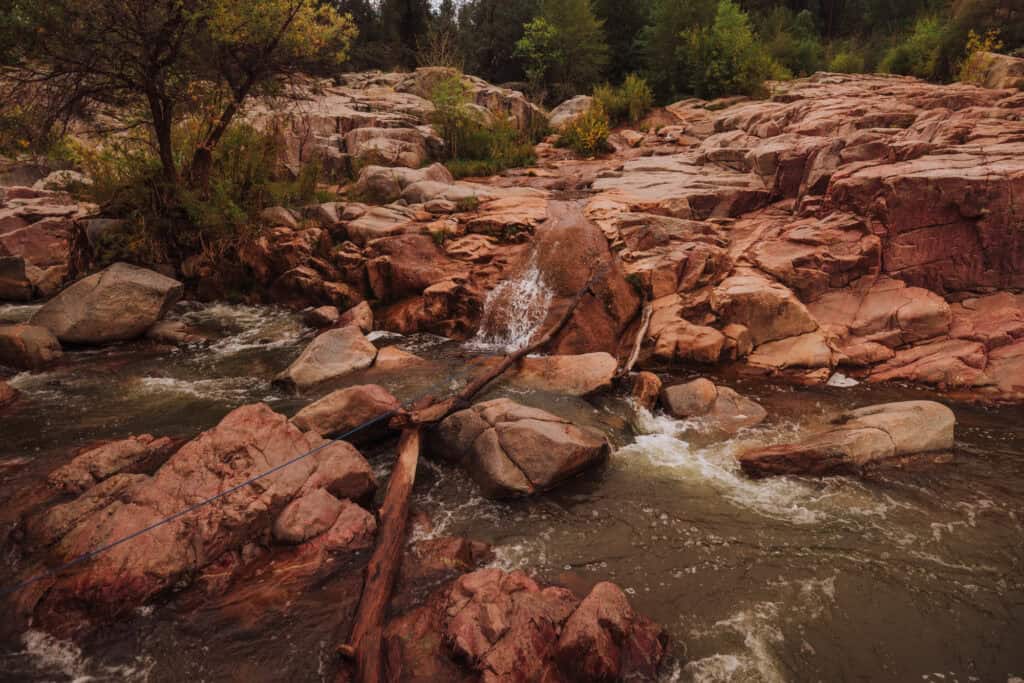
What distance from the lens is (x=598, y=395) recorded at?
21.9 feet

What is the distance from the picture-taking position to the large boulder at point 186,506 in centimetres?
341

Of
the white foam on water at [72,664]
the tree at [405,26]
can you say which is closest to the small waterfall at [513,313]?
the white foam on water at [72,664]

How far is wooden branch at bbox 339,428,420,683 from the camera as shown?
118 inches

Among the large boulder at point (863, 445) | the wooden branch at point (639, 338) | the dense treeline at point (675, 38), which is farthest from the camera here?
the dense treeline at point (675, 38)

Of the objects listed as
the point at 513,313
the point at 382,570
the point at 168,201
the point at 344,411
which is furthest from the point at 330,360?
the point at 168,201

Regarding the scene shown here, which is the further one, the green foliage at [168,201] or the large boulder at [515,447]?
the green foliage at [168,201]

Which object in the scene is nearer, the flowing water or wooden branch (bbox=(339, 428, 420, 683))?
wooden branch (bbox=(339, 428, 420, 683))

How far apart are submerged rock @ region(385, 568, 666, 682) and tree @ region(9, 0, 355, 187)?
31.2 ft

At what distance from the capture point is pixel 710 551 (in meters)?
4.08

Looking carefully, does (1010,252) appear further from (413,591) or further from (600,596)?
(413,591)

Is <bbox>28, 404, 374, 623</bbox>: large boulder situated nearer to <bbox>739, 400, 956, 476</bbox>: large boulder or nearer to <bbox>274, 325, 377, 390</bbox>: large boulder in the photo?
<bbox>274, 325, 377, 390</bbox>: large boulder

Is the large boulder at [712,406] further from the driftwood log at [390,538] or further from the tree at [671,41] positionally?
the tree at [671,41]

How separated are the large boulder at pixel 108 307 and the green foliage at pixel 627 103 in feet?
52.9

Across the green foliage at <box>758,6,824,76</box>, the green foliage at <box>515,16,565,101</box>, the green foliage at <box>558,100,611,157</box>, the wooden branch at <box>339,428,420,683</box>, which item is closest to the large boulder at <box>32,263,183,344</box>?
the wooden branch at <box>339,428,420,683</box>
